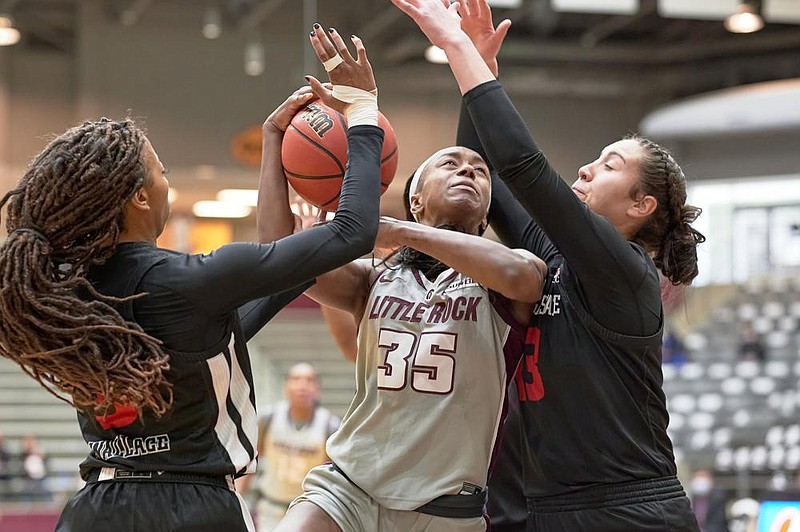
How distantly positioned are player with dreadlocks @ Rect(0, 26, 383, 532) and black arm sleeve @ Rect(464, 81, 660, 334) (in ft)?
1.79

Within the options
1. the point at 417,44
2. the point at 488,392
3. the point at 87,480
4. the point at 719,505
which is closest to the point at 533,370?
the point at 488,392

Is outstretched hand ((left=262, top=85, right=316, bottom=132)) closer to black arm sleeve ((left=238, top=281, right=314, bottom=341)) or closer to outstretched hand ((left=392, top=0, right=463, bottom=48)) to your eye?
outstretched hand ((left=392, top=0, right=463, bottom=48))

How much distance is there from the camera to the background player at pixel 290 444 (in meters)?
8.09

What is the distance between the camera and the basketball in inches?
133

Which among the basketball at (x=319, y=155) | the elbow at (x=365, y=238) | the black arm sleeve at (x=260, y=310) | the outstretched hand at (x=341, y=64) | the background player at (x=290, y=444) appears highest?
the outstretched hand at (x=341, y=64)

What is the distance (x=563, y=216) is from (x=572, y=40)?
15922mm

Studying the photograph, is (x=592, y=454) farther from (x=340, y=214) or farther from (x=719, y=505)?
(x=719, y=505)

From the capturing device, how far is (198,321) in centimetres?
264

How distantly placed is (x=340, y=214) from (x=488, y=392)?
Answer: 2.96ft

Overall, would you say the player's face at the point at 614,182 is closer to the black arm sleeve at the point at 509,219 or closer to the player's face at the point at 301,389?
the black arm sleeve at the point at 509,219

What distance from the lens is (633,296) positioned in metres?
3.16

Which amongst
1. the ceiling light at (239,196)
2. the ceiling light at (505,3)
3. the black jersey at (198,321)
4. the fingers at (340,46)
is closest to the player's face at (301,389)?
the fingers at (340,46)

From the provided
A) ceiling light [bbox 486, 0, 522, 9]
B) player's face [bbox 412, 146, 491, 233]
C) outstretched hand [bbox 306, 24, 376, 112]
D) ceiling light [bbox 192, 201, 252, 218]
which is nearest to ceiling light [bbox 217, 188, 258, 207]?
ceiling light [bbox 192, 201, 252, 218]

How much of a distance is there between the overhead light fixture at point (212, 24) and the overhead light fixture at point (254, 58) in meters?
0.48
